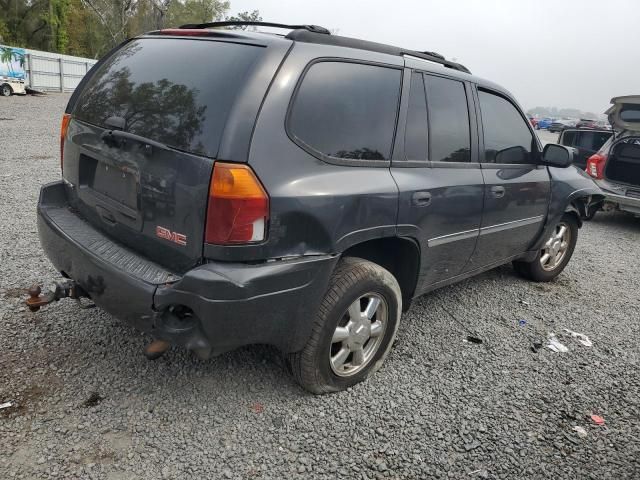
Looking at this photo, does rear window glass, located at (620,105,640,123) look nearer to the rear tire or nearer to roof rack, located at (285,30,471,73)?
the rear tire

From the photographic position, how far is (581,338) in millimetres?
3816

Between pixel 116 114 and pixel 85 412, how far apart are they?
5.08 ft

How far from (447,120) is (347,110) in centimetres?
95

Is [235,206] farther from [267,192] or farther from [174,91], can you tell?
[174,91]

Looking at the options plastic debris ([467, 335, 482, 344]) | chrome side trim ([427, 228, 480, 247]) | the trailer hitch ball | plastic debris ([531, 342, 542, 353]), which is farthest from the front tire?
the trailer hitch ball

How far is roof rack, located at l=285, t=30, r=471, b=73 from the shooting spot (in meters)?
2.48

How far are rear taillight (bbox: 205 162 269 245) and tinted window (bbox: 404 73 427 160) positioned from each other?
3.67ft

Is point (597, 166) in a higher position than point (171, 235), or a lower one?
higher

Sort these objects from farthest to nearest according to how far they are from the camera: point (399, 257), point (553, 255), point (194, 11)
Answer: point (194, 11) < point (553, 255) < point (399, 257)

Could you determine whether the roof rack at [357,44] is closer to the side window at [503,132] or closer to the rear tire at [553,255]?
the side window at [503,132]

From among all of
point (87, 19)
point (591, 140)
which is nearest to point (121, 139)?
point (591, 140)

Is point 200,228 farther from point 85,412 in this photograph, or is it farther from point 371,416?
point 371,416

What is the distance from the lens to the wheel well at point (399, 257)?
296 centimetres

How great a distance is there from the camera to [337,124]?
2.51 metres
